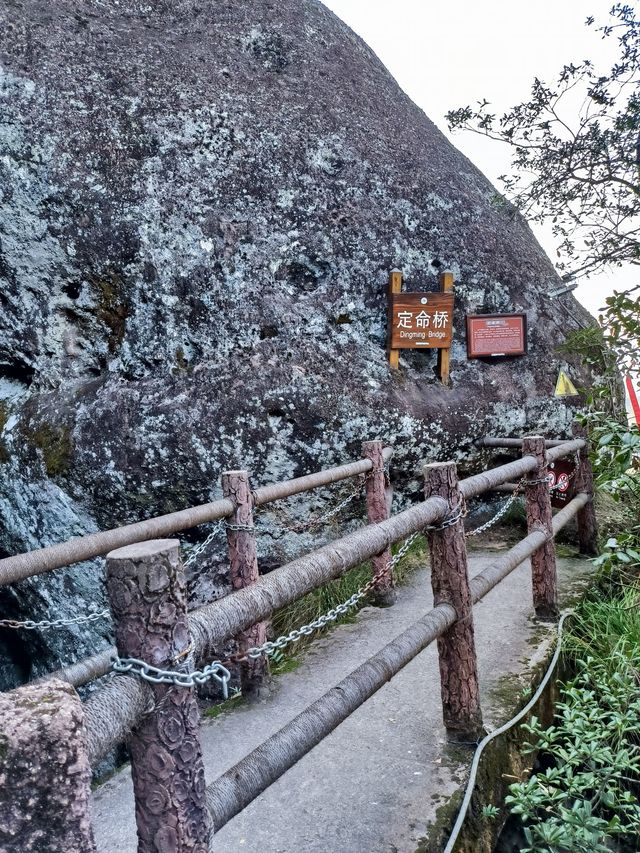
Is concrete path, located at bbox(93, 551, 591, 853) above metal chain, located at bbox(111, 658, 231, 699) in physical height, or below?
below

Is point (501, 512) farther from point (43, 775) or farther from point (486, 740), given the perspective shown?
point (43, 775)

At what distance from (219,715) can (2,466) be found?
2737 mm

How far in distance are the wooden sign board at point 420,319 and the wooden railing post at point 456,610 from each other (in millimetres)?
2941

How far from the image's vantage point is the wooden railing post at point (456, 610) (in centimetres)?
238

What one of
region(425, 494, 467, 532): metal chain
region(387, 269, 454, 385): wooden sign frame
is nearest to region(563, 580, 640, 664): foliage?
region(425, 494, 467, 532): metal chain

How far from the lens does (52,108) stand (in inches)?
198

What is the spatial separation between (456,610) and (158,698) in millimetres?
1475

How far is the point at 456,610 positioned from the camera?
7.89 ft

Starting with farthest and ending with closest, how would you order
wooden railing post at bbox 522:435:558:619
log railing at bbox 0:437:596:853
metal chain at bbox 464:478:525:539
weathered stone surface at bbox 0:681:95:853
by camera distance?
wooden railing post at bbox 522:435:558:619, metal chain at bbox 464:478:525:539, log railing at bbox 0:437:596:853, weathered stone surface at bbox 0:681:95:853

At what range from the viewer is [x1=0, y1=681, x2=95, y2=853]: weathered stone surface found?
81 centimetres

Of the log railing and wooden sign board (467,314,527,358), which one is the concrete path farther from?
wooden sign board (467,314,527,358)

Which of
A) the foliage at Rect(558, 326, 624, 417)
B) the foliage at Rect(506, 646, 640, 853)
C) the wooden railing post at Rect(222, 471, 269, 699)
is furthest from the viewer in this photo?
the foliage at Rect(558, 326, 624, 417)

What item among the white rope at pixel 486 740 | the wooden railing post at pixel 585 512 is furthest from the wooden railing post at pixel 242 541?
the wooden railing post at pixel 585 512

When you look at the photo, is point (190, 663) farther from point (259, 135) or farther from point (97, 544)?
point (259, 135)
